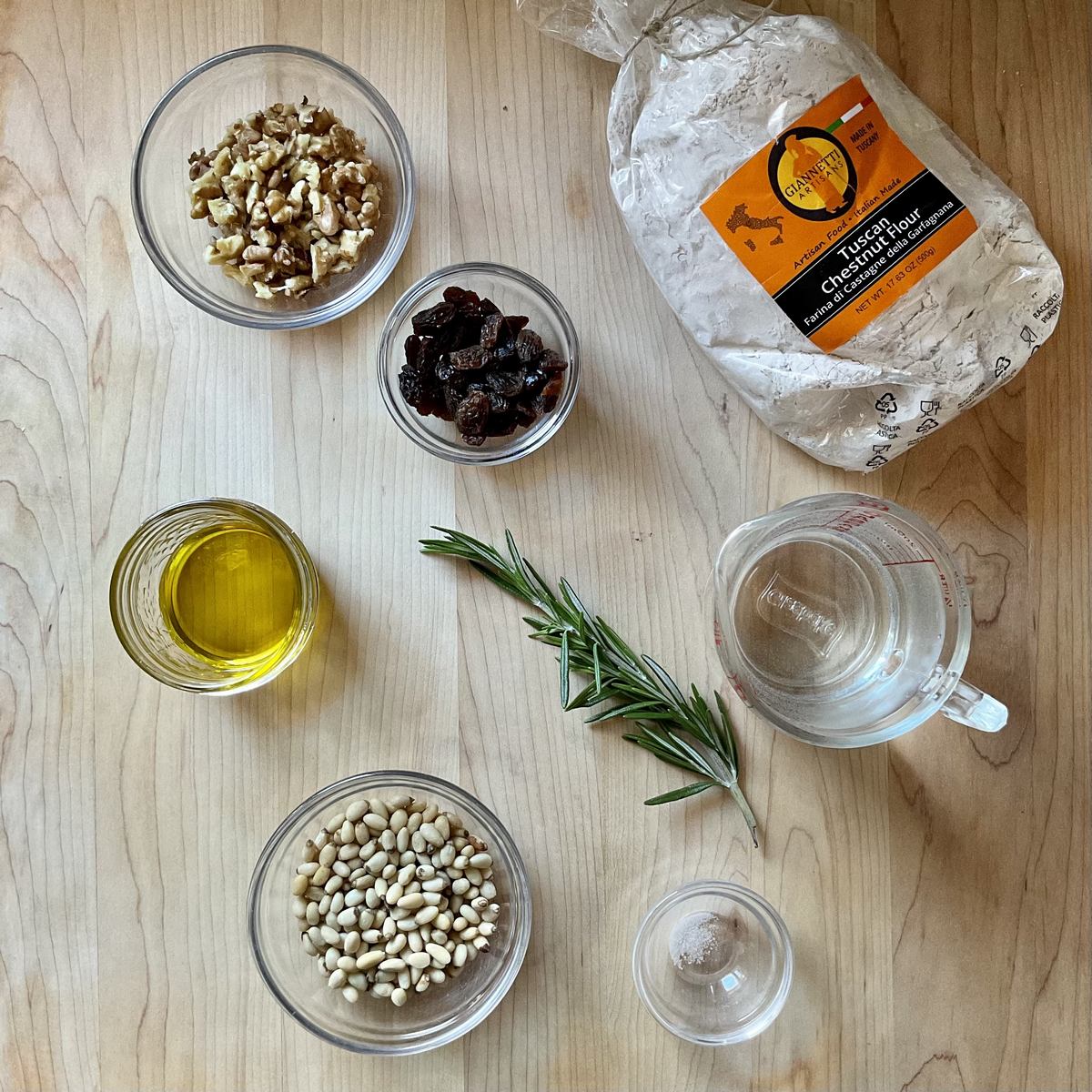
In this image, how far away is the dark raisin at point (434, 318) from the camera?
0.88 m

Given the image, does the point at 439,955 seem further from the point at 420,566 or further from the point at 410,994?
the point at 420,566

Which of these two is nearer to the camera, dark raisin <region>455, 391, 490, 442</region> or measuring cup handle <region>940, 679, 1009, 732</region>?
measuring cup handle <region>940, 679, 1009, 732</region>

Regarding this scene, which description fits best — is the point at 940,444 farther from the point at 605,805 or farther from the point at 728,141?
the point at 605,805

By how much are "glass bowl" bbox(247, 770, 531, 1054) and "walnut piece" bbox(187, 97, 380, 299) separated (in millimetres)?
483

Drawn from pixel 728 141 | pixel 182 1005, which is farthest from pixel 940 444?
pixel 182 1005

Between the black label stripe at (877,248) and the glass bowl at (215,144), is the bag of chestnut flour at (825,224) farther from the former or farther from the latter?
the glass bowl at (215,144)

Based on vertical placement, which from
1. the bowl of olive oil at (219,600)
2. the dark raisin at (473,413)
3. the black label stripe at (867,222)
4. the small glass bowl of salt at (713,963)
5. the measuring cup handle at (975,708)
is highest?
the black label stripe at (867,222)

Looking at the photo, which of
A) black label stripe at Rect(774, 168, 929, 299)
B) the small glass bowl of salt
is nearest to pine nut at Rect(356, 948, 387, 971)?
the small glass bowl of salt

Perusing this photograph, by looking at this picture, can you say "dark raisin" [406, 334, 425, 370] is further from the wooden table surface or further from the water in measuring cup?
the water in measuring cup

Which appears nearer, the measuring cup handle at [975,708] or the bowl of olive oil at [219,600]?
the measuring cup handle at [975,708]

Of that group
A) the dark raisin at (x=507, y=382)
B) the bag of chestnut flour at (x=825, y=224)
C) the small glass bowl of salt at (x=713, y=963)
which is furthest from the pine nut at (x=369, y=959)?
the bag of chestnut flour at (x=825, y=224)

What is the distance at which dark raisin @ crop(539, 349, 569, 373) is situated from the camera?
34.6 inches

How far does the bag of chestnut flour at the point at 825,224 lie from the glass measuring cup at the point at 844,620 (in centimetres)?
9

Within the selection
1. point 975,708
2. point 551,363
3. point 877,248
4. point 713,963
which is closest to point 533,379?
point 551,363
